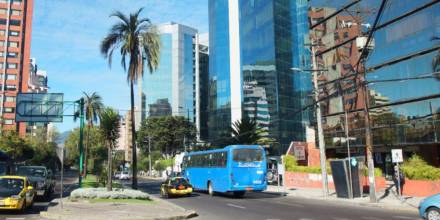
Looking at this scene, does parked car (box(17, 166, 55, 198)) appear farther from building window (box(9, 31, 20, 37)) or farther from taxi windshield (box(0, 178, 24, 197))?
building window (box(9, 31, 20, 37))

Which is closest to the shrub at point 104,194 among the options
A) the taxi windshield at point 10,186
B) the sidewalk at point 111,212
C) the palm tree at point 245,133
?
the sidewalk at point 111,212

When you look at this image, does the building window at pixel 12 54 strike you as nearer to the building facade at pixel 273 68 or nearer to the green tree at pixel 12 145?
the building facade at pixel 273 68

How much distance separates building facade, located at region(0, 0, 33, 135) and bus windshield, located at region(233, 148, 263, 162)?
100543 millimetres

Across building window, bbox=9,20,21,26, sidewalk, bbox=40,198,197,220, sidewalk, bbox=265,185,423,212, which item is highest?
building window, bbox=9,20,21,26

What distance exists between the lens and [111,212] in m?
17.9

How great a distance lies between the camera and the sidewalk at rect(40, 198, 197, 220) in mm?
16516

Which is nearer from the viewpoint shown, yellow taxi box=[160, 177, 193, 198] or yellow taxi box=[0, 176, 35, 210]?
yellow taxi box=[0, 176, 35, 210]

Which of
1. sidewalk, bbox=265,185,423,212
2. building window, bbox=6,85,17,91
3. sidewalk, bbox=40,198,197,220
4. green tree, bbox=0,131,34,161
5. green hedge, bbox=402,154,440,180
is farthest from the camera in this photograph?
building window, bbox=6,85,17,91

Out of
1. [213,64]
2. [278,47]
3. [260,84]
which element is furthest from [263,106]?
[213,64]

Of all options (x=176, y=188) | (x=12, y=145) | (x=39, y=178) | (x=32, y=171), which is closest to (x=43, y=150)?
(x=12, y=145)

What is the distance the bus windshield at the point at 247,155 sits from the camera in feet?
98.7

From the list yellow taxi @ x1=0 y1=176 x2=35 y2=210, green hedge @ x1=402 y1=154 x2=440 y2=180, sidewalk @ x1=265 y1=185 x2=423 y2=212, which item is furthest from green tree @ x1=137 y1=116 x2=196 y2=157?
yellow taxi @ x1=0 y1=176 x2=35 y2=210

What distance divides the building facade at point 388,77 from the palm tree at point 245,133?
10.6m

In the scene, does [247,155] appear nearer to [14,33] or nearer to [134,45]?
[134,45]
